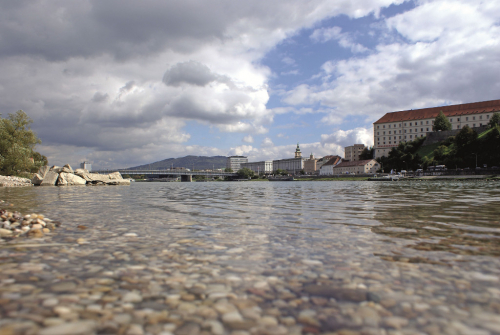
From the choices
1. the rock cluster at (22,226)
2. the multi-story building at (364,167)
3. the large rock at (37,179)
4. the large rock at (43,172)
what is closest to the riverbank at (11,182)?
the large rock at (37,179)

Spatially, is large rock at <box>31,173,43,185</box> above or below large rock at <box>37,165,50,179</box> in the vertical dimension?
below

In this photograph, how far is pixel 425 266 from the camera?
159 inches

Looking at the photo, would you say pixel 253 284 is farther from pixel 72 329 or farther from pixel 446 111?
pixel 446 111

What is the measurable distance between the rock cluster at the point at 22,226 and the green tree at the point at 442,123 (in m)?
161

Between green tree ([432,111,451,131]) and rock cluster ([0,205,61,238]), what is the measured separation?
161 meters

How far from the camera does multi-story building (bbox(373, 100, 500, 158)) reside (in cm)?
13662

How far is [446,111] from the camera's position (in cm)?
14712

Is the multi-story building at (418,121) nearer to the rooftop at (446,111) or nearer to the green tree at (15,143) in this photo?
the rooftop at (446,111)

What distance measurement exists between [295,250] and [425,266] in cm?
191

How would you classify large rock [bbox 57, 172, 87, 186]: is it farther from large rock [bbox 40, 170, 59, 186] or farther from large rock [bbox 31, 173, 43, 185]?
large rock [bbox 31, 173, 43, 185]

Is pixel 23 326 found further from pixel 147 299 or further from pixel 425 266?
pixel 425 266

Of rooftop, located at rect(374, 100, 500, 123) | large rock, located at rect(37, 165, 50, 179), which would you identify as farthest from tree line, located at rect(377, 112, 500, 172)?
large rock, located at rect(37, 165, 50, 179)

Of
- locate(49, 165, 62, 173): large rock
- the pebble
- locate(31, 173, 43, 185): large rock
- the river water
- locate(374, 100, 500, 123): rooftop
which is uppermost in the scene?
locate(374, 100, 500, 123): rooftop

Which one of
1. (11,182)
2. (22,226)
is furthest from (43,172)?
(22,226)
